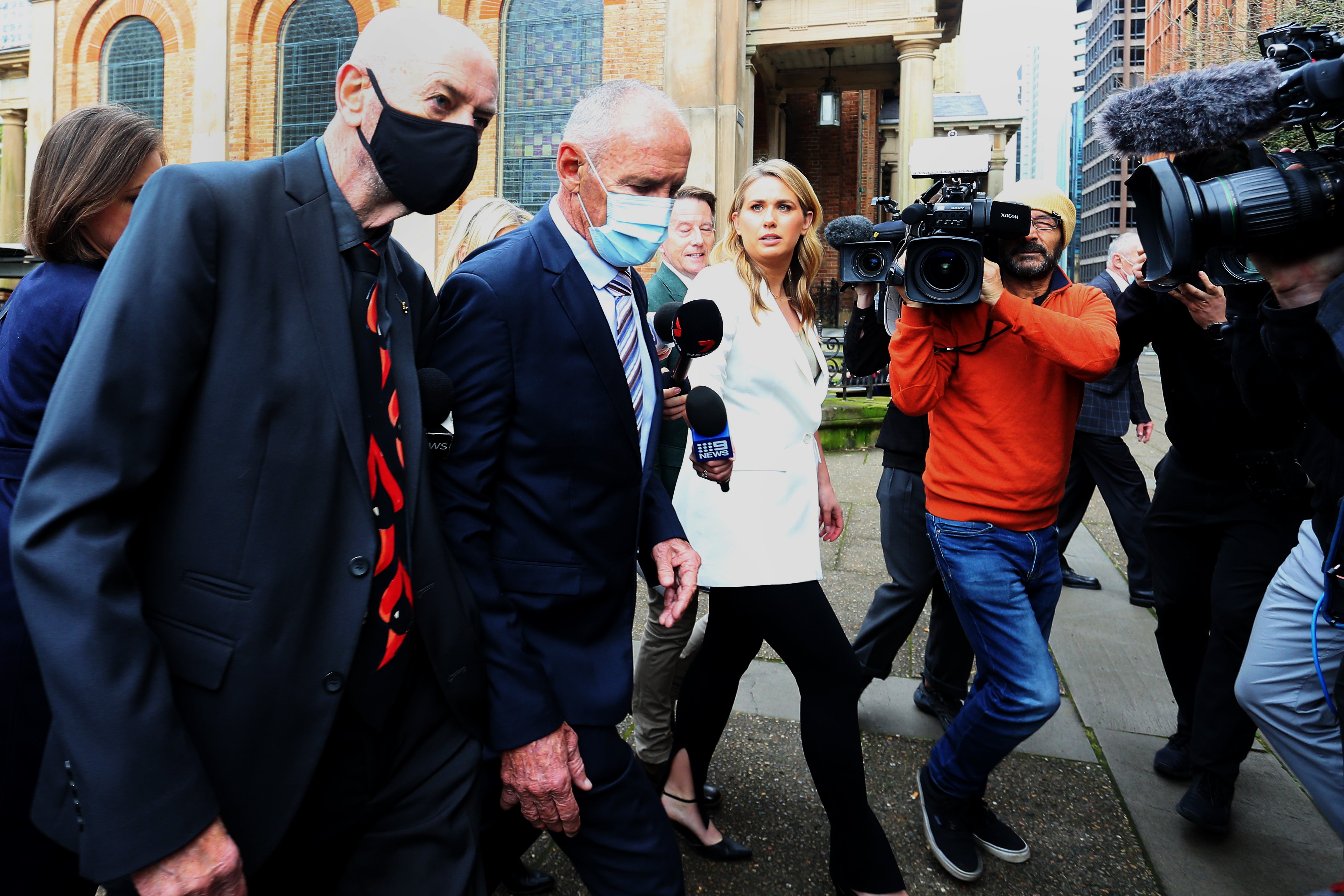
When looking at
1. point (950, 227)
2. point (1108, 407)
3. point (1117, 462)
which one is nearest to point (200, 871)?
point (950, 227)

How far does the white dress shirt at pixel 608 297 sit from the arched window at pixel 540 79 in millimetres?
15497

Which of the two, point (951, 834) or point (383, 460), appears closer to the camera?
point (383, 460)

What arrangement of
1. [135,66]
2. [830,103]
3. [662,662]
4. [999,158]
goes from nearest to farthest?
1. [662,662]
2. [830,103]
3. [135,66]
4. [999,158]

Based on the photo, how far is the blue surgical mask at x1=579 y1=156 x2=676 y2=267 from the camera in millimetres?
1919

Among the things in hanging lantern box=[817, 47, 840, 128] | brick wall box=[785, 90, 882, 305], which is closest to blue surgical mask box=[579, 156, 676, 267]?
hanging lantern box=[817, 47, 840, 128]

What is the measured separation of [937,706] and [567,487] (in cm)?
262

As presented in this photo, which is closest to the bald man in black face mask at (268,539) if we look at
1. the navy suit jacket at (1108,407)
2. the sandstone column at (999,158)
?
the navy suit jacket at (1108,407)

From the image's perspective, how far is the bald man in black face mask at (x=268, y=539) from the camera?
3.75ft

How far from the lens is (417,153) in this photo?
4.87ft

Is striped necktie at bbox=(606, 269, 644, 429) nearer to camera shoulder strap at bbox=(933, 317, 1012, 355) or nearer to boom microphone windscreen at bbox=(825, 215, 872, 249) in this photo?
camera shoulder strap at bbox=(933, 317, 1012, 355)

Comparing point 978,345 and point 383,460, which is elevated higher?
point 978,345

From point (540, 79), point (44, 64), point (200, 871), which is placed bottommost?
point (200, 871)

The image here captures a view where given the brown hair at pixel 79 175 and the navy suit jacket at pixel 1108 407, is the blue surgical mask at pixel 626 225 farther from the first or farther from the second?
the navy suit jacket at pixel 1108 407

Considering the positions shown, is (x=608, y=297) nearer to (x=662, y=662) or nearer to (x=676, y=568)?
(x=676, y=568)
